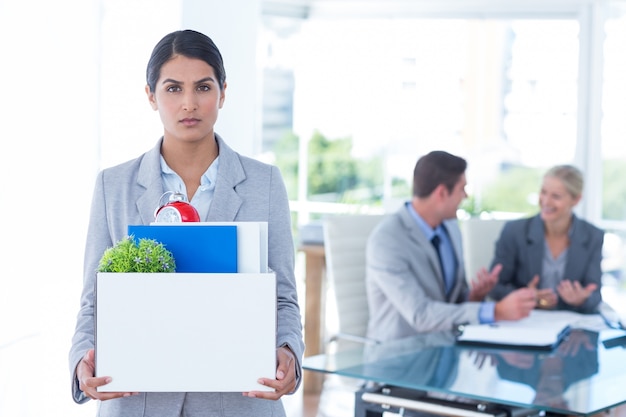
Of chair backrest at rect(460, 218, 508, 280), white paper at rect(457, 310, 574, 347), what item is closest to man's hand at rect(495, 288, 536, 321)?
white paper at rect(457, 310, 574, 347)

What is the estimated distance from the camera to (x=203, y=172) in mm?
1664

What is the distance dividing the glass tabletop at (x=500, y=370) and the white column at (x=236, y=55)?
71 centimetres

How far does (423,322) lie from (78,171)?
1.35 metres

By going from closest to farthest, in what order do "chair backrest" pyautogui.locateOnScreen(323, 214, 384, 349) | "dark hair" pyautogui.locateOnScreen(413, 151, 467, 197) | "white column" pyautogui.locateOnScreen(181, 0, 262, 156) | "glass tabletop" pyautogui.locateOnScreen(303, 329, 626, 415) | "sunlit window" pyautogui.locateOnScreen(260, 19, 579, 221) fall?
1. "glass tabletop" pyautogui.locateOnScreen(303, 329, 626, 415)
2. "white column" pyautogui.locateOnScreen(181, 0, 262, 156)
3. "dark hair" pyautogui.locateOnScreen(413, 151, 467, 197)
4. "chair backrest" pyautogui.locateOnScreen(323, 214, 384, 349)
5. "sunlit window" pyautogui.locateOnScreen(260, 19, 579, 221)

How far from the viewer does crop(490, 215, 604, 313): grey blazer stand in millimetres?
3930

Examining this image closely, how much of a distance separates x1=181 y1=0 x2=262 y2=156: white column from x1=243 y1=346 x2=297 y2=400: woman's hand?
1293mm

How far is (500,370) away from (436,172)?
1.08m

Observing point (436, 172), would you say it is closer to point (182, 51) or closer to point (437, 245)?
point (437, 245)

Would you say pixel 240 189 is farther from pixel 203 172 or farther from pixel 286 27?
pixel 286 27

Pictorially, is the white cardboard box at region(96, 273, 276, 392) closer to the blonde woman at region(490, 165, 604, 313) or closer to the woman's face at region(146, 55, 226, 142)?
the woman's face at region(146, 55, 226, 142)

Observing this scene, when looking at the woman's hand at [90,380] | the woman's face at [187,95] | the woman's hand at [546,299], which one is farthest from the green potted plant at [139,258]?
the woman's hand at [546,299]

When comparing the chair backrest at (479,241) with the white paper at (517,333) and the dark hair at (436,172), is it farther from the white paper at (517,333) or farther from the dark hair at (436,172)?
the white paper at (517,333)

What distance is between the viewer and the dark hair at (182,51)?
5.16 ft

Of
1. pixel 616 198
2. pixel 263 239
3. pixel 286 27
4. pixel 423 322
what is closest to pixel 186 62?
pixel 263 239
